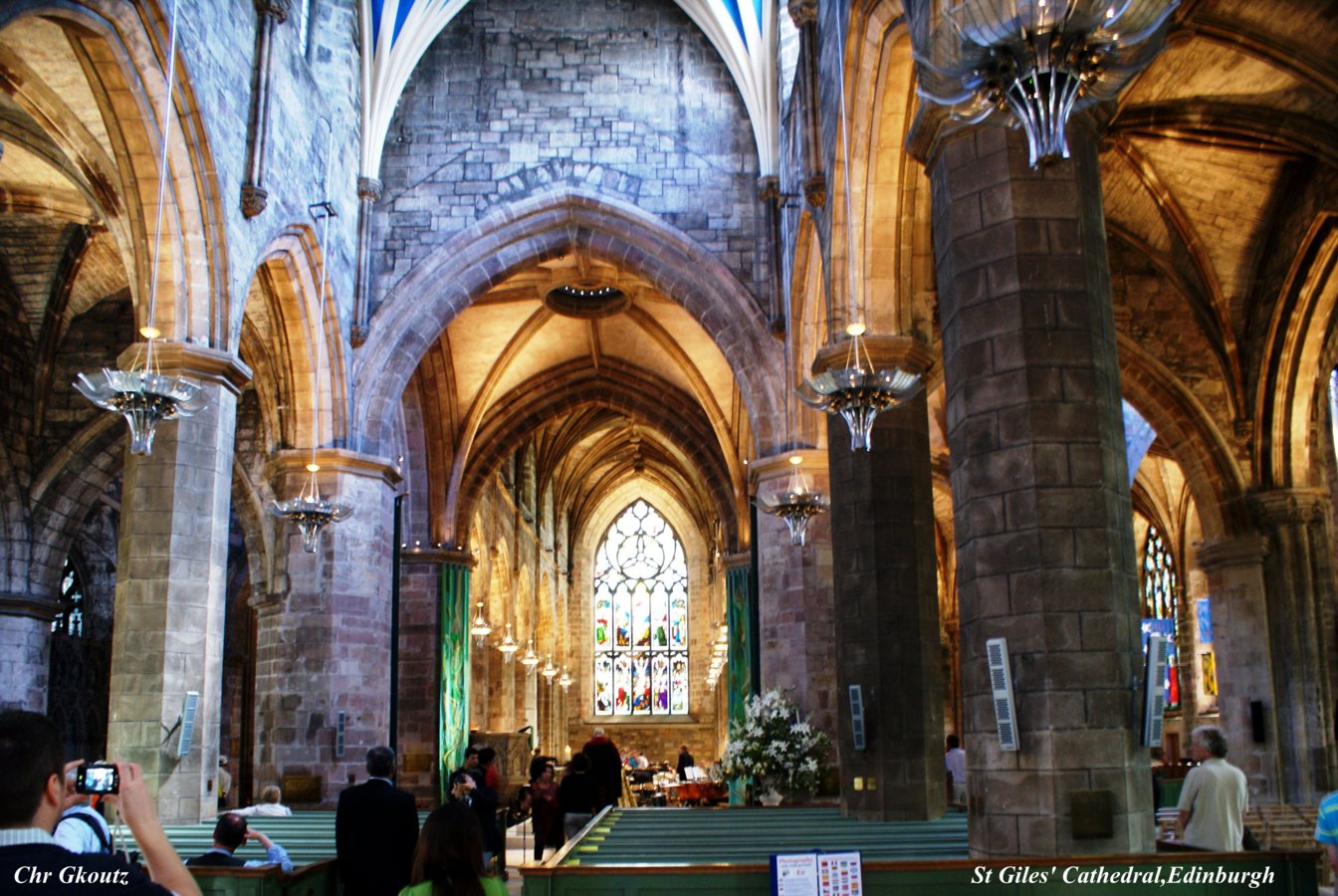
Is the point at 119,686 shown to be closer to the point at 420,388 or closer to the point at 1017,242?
the point at 1017,242

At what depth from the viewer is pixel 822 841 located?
28.4 feet

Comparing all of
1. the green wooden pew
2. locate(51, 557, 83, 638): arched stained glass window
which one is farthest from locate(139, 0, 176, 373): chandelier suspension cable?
locate(51, 557, 83, 638): arched stained glass window

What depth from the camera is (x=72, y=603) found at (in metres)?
22.9

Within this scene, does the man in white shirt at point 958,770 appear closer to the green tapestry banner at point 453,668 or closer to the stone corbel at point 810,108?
the stone corbel at point 810,108

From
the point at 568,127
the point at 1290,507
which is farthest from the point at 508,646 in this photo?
the point at 1290,507

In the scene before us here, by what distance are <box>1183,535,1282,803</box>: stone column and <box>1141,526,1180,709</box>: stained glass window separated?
35.8 feet

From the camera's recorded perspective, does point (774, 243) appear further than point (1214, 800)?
Yes

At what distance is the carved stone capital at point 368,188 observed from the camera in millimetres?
18031

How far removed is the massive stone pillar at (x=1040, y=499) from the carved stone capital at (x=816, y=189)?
5749mm

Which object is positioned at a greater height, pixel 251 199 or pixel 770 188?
pixel 770 188

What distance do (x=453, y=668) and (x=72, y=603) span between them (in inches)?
270

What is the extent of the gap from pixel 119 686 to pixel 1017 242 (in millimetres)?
8665

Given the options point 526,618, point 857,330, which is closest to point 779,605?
point 857,330

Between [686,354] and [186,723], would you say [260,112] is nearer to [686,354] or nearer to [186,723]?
[186,723]
